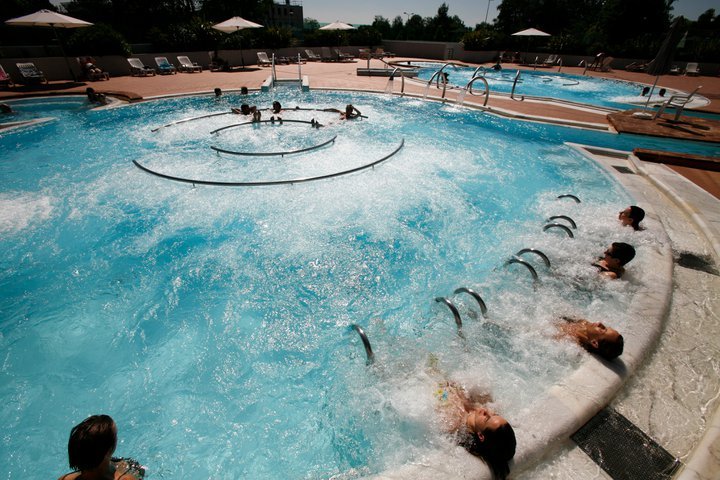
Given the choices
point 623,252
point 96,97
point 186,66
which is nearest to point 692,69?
point 623,252

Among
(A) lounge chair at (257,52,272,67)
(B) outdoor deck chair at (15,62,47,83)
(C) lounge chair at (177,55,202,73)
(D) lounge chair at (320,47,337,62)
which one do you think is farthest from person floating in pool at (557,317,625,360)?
(D) lounge chair at (320,47,337,62)

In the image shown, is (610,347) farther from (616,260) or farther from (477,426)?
(616,260)

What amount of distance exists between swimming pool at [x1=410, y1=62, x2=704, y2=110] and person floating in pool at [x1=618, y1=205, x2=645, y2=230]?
14149 mm

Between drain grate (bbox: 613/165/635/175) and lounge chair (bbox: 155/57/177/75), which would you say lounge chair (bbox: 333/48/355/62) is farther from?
drain grate (bbox: 613/165/635/175)

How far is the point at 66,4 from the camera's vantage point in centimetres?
4931

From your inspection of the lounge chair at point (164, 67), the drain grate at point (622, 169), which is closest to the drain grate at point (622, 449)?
the drain grate at point (622, 169)

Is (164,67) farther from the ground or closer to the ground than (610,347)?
farther from the ground

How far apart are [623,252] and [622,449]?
3183 millimetres

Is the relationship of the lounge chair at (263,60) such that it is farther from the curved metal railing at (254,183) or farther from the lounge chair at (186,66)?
the curved metal railing at (254,183)

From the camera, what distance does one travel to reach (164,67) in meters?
22.5

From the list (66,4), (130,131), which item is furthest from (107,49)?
(66,4)

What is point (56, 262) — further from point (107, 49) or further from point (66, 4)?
point (66, 4)

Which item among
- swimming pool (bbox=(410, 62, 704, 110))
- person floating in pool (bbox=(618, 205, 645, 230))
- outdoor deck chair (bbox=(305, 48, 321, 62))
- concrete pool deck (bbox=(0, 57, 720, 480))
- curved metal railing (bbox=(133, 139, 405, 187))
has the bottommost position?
curved metal railing (bbox=(133, 139, 405, 187))

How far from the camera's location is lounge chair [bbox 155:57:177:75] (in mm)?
22469
